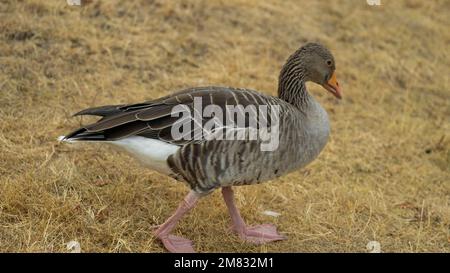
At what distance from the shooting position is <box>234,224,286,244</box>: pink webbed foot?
3.74 m

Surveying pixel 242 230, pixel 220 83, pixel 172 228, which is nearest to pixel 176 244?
pixel 172 228

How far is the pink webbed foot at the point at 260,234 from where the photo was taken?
147 inches

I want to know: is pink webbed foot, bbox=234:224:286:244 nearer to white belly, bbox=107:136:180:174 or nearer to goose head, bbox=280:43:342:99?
white belly, bbox=107:136:180:174

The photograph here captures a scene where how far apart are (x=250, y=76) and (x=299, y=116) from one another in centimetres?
257

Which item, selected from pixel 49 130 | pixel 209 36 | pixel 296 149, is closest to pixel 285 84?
pixel 296 149

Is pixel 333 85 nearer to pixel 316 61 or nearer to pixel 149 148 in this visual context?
pixel 316 61

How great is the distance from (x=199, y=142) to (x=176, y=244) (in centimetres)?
69

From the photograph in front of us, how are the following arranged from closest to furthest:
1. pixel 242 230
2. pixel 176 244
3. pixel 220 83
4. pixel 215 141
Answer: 1. pixel 215 141
2. pixel 176 244
3. pixel 242 230
4. pixel 220 83

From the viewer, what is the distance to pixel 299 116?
3629 mm

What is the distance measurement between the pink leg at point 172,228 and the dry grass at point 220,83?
8cm

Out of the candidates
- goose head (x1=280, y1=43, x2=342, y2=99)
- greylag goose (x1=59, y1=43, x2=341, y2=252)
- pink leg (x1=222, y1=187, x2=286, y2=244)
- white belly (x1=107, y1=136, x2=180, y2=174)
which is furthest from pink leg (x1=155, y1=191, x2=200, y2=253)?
goose head (x1=280, y1=43, x2=342, y2=99)

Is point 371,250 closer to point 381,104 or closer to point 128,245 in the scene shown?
point 128,245

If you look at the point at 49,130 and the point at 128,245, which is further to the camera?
the point at 49,130

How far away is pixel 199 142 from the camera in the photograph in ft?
10.7
